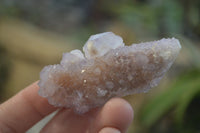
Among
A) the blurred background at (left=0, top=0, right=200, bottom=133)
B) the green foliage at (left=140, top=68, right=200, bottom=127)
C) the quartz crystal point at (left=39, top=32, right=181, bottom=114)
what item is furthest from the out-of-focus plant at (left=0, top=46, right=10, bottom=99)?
the quartz crystal point at (left=39, top=32, right=181, bottom=114)

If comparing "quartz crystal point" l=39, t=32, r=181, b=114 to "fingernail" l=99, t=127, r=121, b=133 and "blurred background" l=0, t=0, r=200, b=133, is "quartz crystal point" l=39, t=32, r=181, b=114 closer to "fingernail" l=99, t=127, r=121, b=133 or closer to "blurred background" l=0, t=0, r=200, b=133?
"fingernail" l=99, t=127, r=121, b=133

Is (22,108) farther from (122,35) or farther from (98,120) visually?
(122,35)

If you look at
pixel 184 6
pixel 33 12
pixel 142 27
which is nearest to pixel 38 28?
pixel 33 12

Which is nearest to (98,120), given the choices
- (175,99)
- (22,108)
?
(22,108)

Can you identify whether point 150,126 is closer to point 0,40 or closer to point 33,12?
point 0,40

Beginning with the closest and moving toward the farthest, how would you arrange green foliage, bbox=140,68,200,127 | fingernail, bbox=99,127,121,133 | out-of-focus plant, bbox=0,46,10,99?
1. fingernail, bbox=99,127,121,133
2. green foliage, bbox=140,68,200,127
3. out-of-focus plant, bbox=0,46,10,99
